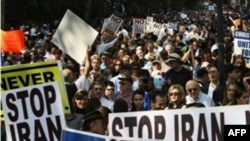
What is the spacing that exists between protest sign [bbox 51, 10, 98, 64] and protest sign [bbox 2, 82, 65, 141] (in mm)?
3622

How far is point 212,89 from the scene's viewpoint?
8.48 metres

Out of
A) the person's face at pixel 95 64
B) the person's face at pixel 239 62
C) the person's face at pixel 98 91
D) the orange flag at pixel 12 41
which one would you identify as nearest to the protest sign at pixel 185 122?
the person's face at pixel 98 91

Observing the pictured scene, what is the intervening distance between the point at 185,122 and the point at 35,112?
116 centimetres

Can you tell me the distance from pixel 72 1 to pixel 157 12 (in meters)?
20.3

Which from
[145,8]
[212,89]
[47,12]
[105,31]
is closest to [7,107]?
[212,89]

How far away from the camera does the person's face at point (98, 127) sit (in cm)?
580

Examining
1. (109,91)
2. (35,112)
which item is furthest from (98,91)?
(35,112)

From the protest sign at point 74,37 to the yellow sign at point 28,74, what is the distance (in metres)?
3.03

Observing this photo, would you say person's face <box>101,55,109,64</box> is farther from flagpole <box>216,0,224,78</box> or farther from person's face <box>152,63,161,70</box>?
flagpole <box>216,0,224,78</box>

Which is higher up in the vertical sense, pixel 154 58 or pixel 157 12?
pixel 157 12

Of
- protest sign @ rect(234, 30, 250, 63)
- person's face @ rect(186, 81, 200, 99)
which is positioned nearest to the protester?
person's face @ rect(186, 81, 200, 99)

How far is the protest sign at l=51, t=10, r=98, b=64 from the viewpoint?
9250 mm

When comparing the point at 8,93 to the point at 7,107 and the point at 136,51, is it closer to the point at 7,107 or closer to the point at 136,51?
the point at 7,107

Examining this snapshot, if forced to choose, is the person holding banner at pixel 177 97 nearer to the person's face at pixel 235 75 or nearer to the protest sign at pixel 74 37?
the person's face at pixel 235 75
